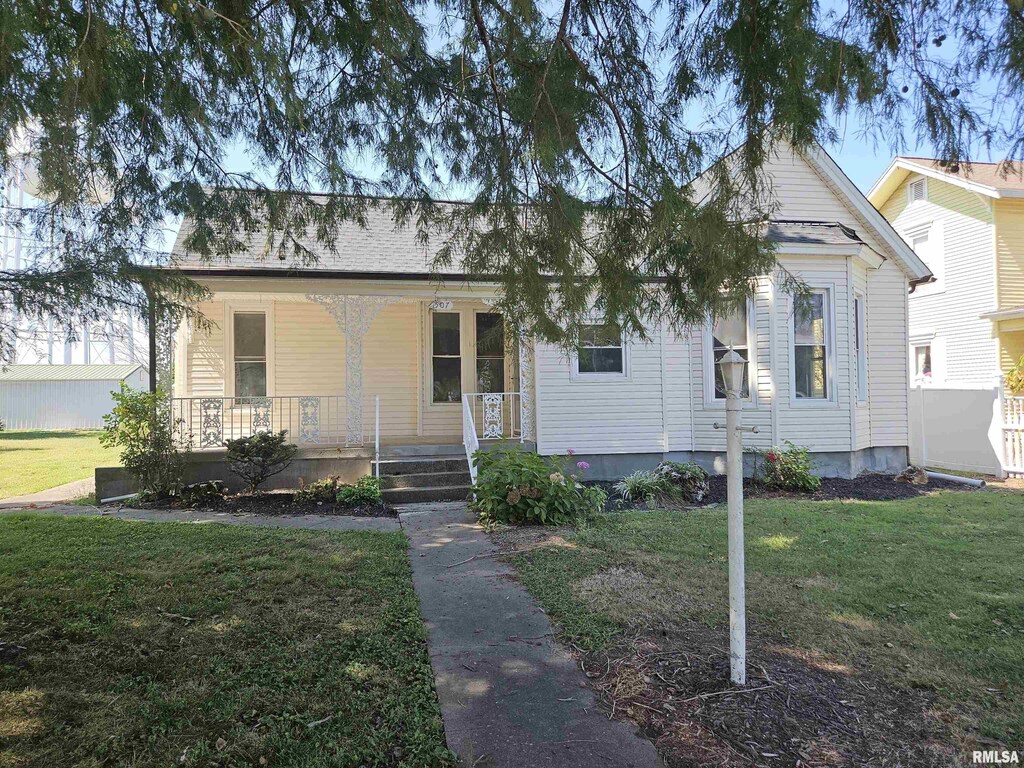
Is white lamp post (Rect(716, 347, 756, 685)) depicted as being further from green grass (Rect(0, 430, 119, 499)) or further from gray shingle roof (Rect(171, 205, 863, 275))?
green grass (Rect(0, 430, 119, 499))

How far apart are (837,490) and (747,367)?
2.45 m

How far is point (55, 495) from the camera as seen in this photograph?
9492 mm

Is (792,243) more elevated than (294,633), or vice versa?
(792,243)

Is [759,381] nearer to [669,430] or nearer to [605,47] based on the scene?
[669,430]

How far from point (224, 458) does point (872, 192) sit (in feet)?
65.7

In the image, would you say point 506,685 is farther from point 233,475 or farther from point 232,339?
point 232,339

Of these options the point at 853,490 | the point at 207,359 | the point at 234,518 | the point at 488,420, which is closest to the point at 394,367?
the point at 488,420

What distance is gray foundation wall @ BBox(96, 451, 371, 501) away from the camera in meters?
8.87

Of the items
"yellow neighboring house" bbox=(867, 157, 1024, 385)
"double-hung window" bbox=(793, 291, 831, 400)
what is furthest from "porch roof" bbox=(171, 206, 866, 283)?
"yellow neighboring house" bbox=(867, 157, 1024, 385)

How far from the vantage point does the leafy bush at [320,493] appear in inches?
336

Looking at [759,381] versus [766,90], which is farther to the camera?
[759,381]

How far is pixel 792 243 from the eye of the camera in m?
10.1

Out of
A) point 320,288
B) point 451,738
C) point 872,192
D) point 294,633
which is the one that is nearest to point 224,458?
point 320,288

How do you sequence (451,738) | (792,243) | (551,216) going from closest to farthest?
1. (451,738)
2. (551,216)
3. (792,243)
